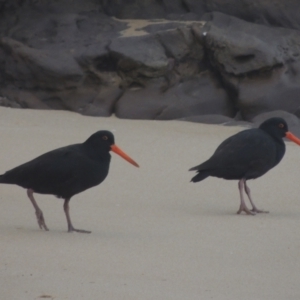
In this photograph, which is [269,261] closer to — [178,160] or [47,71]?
[178,160]

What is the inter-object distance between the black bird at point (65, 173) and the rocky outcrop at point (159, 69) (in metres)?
4.98

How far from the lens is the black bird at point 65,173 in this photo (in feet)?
19.1

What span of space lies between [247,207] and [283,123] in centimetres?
85

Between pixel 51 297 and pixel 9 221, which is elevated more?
pixel 51 297

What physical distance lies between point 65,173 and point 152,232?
0.72 m

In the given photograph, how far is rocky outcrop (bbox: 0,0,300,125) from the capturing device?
439 inches

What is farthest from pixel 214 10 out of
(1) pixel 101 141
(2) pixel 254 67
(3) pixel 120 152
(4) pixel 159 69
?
(1) pixel 101 141

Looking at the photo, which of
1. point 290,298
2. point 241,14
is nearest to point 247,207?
point 290,298

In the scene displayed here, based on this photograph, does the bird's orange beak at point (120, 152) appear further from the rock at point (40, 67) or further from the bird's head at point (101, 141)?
the rock at point (40, 67)

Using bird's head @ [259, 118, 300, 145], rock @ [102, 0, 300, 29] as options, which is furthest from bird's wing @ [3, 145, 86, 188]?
rock @ [102, 0, 300, 29]

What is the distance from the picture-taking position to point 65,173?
5816 millimetres

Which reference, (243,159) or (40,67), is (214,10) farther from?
(243,159)

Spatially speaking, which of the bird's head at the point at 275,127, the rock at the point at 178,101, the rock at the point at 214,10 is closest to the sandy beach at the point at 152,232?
the bird's head at the point at 275,127

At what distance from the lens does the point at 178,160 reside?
8.34 m
